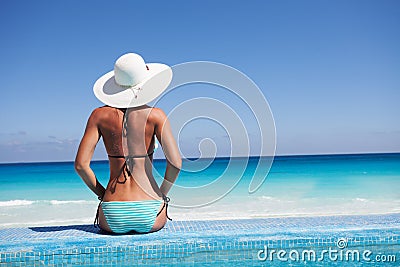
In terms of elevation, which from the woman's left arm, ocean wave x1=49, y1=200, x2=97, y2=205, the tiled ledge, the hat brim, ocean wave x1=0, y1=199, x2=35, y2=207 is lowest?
ocean wave x1=0, y1=199, x2=35, y2=207

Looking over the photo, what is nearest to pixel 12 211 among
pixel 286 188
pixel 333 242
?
pixel 286 188

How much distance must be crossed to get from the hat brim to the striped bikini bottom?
0.74 m

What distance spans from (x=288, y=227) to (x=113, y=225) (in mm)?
1447

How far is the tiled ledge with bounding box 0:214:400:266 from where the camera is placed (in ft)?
12.1

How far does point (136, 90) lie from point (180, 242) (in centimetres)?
120

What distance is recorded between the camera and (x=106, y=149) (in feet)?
12.8

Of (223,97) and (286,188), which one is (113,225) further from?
(286,188)

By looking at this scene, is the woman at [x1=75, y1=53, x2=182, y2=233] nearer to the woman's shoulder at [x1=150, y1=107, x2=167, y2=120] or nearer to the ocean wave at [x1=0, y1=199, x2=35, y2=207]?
the woman's shoulder at [x1=150, y1=107, x2=167, y2=120]

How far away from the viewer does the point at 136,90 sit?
148 inches

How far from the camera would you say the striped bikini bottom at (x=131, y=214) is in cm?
380

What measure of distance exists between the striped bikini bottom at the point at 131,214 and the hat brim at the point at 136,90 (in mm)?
745

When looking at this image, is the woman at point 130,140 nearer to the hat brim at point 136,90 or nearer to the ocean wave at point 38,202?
the hat brim at point 136,90

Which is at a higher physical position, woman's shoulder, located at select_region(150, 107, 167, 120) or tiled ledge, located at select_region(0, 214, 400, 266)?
woman's shoulder, located at select_region(150, 107, 167, 120)

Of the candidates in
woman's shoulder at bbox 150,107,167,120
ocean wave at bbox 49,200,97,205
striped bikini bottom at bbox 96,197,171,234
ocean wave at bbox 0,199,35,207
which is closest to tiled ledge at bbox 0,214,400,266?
striped bikini bottom at bbox 96,197,171,234
